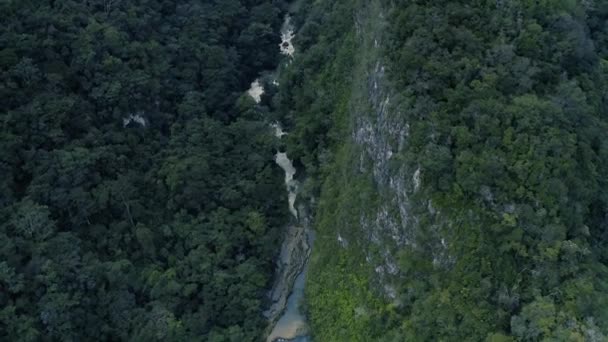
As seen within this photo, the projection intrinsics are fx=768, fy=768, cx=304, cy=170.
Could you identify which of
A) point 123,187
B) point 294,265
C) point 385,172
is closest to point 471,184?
point 385,172

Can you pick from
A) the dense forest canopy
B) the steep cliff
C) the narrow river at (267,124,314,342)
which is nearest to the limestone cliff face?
the steep cliff

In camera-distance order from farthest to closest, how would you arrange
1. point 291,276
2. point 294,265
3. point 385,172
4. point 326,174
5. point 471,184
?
point 326,174
point 294,265
point 291,276
point 385,172
point 471,184

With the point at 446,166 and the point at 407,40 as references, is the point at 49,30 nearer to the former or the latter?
the point at 407,40

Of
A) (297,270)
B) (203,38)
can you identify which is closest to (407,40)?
(297,270)

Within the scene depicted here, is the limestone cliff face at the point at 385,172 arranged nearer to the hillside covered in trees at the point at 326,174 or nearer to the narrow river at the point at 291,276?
the hillside covered in trees at the point at 326,174

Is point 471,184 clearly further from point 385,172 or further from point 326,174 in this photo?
point 326,174

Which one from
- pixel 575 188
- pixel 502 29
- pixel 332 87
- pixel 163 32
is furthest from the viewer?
pixel 163 32

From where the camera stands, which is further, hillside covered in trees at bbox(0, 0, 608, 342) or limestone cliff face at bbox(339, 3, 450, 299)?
limestone cliff face at bbox(339, 3, 450, 299)

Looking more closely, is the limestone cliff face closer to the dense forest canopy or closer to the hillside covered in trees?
the hillside covered in trees
